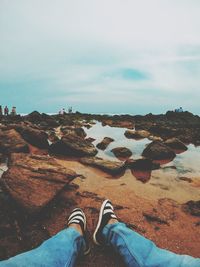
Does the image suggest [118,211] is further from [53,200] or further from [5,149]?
[5,149]

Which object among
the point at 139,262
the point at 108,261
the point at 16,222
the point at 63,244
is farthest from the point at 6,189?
the point at 139,262

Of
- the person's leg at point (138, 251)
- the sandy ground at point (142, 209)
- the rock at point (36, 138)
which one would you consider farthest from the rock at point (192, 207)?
the rock at point (36, 138)

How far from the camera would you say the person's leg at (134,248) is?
2.71 meters

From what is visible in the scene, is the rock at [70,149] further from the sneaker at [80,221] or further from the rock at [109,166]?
the sneaker at [80,221]

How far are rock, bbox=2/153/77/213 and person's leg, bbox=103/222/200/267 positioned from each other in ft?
4.00

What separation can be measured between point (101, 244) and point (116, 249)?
0.89ft

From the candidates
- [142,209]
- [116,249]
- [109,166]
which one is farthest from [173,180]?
[116,249]

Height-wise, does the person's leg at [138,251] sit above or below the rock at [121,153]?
below

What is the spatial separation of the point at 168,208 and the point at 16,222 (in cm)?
259

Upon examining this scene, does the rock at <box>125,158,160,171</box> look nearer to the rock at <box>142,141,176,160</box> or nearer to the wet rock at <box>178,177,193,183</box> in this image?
the wet rock at <box>178,177,193,183</box>

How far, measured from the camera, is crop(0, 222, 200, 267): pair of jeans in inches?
103

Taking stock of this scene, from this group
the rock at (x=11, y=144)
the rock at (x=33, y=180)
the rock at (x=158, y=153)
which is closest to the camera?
the rock at (x=33, y=180)

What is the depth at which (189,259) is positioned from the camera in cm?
268

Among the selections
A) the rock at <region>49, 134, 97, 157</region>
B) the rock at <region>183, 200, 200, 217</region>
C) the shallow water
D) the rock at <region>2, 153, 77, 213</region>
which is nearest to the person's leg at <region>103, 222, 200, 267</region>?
the rock at <region>2, 153, 77, 213</region>
